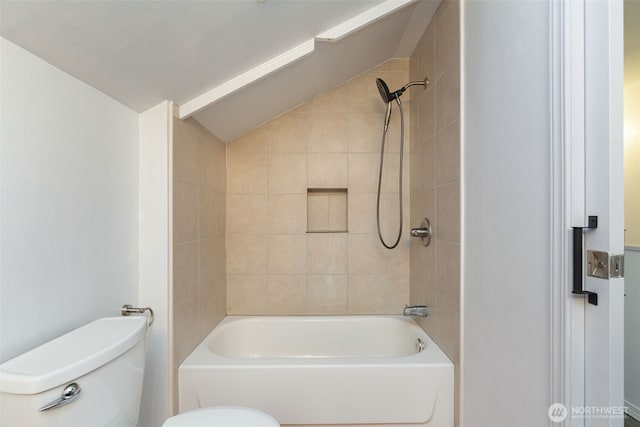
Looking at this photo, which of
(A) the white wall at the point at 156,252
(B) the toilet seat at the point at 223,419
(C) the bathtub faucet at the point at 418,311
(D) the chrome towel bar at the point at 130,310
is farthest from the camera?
(C) the bathtub faucet at the point at 418,311

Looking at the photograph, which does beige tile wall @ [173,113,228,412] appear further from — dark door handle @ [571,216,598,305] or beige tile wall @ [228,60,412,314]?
dark door handle @ [571,216,598,305]

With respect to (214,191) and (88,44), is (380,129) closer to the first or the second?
(214,191)

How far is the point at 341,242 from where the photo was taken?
221 cm

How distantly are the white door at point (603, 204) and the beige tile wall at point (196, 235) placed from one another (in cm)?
145

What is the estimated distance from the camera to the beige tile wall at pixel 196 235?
4.75 ft

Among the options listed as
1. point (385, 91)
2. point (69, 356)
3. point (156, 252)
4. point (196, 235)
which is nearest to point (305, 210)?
point (196, 235)

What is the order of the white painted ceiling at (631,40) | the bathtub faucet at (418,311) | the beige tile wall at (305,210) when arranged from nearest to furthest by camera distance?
the white painted ceiling at (631,40)
the bathtub faucet at (418,311)
the beige tile wall at (305,210)

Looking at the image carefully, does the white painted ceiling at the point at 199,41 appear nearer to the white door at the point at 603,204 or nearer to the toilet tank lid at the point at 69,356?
the toilet tank lid at the point at 69,356

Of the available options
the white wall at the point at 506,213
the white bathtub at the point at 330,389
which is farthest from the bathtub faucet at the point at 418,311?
the white wall at the point at 506,213

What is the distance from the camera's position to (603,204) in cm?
73

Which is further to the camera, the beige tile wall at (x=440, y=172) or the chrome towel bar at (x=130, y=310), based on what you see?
the beige tile wall at (x=440, y=172)

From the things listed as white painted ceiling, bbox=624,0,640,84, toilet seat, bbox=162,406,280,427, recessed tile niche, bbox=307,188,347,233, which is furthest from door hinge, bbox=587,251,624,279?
recessed tile niche, bbox=307,188,347,233

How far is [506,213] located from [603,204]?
293 millimetres

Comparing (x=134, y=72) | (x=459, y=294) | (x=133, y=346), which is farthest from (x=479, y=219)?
(x=134, y=72)
